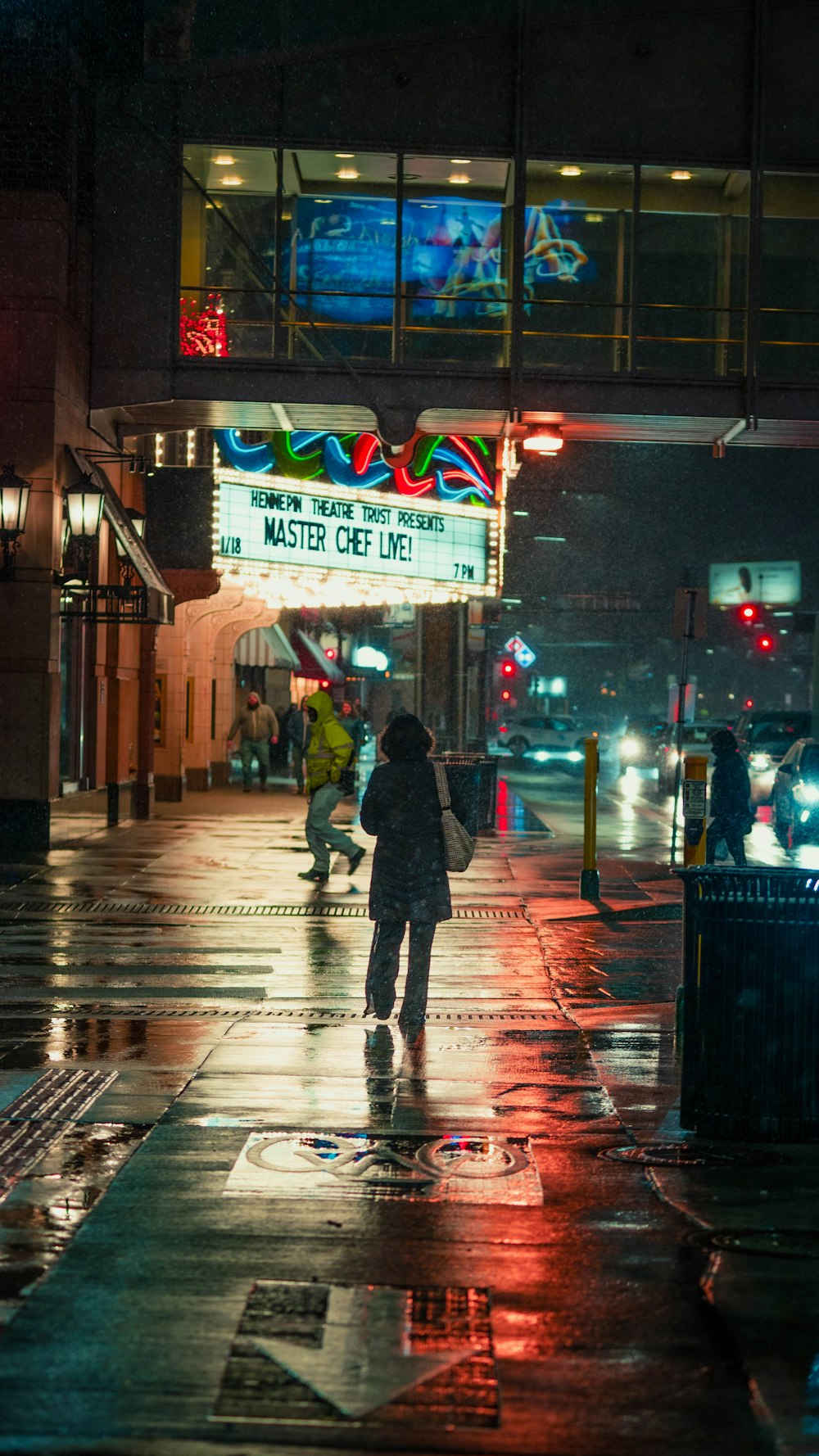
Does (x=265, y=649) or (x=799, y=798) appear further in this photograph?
(x=265, y=649)

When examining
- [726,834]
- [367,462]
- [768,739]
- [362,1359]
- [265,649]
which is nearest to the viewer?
[362,1359]

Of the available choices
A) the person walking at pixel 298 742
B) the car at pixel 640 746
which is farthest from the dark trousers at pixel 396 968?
the car at pixel 640 746

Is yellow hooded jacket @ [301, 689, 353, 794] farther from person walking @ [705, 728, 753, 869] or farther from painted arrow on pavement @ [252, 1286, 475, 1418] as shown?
painted arrow on pavement @ [252, 1286, 475, 1418]

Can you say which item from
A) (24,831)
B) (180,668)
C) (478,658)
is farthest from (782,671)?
(24,831)

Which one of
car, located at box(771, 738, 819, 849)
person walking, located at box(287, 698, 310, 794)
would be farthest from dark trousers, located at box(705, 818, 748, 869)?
person walking, located at box(287, 698, 310, 794)

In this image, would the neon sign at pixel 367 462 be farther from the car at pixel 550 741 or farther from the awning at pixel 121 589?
the car at pixel 550 741

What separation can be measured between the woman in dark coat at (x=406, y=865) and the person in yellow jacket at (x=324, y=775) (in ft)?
21.8

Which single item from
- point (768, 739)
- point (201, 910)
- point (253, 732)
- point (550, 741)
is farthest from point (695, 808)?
point (550, 741)

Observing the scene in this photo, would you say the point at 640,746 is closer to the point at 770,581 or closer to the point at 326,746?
the point at 326,746

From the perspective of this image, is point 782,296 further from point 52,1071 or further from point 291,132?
point 52,1071

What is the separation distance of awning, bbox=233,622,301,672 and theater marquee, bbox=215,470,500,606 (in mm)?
9048

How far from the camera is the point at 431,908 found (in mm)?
9484

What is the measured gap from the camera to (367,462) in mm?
25922

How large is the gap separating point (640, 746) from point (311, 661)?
11.7m
